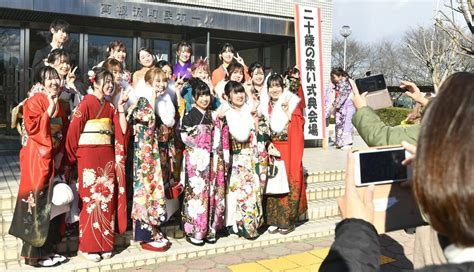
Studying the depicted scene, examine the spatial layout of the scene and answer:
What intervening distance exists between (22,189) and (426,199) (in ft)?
11.9

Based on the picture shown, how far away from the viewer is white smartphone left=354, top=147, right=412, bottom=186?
151 centimetres

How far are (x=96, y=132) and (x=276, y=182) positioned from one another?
2.25 meters

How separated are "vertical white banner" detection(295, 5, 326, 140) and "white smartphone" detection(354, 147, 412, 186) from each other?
816cm

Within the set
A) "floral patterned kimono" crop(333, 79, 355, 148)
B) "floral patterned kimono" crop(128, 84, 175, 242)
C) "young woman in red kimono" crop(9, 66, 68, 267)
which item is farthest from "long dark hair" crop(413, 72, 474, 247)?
"floral patterned kimono" crop(333, 79, 355, 148)

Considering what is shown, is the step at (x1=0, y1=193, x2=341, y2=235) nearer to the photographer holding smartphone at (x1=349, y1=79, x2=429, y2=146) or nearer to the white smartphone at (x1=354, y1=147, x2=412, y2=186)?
the photographer holding smartphone at (x1=349, y1=79, x2=429, y2=146)

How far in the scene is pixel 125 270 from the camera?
4.15m

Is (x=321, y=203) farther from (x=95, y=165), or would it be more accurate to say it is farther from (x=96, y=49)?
(x=96, y=49)

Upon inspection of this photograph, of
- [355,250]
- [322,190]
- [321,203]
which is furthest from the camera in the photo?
[322,190]

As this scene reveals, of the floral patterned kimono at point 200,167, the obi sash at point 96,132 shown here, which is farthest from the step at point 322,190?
the obi sash at point 96,132

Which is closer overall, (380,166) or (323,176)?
(380,166)

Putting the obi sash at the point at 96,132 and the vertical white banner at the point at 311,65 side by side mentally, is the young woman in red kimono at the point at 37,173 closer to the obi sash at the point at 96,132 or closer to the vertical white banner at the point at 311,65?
the obi sash at the point at 96,132

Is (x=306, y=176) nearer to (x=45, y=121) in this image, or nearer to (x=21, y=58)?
(x=45, y=121)

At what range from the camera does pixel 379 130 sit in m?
2.33

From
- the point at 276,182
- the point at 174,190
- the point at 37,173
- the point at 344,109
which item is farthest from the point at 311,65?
the point at 37,173
